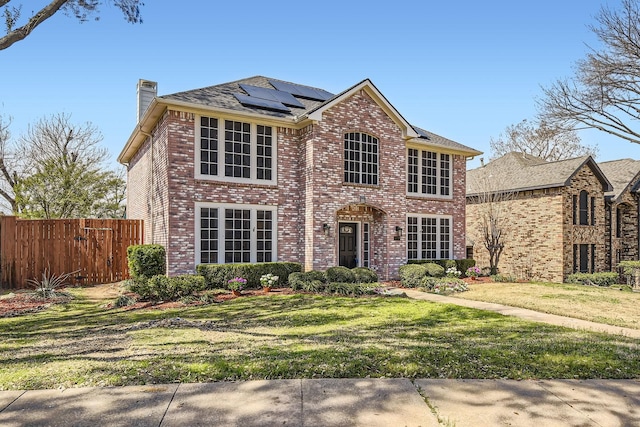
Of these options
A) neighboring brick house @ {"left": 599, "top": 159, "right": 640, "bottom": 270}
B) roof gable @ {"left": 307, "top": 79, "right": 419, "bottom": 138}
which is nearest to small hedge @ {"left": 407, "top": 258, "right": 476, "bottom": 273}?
roof gable @ {"left": 307, "top": 79, "right": 419, "bottom": 138}

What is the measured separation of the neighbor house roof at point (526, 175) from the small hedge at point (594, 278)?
14.7 ft

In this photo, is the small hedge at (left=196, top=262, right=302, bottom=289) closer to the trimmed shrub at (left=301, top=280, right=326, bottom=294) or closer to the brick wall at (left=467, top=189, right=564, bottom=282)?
the trimmed shrub at (left=301, top=280, right=326, bottom=294)

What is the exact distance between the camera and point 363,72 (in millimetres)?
15383

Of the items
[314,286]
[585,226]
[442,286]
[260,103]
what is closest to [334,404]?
[314,286]

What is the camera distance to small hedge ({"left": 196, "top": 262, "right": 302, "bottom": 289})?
12.2 meters

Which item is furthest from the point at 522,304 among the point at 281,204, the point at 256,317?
the point at 281,204

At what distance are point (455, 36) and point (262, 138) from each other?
708 cm

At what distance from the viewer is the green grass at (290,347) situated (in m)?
4.67

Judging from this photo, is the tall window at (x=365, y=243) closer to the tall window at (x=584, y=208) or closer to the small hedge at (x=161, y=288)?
the small hedge at (x=161, y=288)

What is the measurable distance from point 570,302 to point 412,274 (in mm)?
5112

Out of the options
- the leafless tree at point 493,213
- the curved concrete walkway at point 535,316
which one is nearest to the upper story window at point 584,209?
the leafless tree at point 493,213

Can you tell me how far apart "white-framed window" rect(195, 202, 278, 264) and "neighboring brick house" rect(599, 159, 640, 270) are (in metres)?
19.3

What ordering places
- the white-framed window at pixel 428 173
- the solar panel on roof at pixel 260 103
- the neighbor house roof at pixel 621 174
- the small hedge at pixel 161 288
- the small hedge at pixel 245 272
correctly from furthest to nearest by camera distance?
the neighbor house roof at pixel 621 174 < the white-framed window at pixel 428 173 < the solar panel on roof at pixel 260 103 < the small hedge at pixel 245 272 < the small hedge at pixel 161 288

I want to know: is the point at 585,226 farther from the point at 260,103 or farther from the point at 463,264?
the point at 260,103
